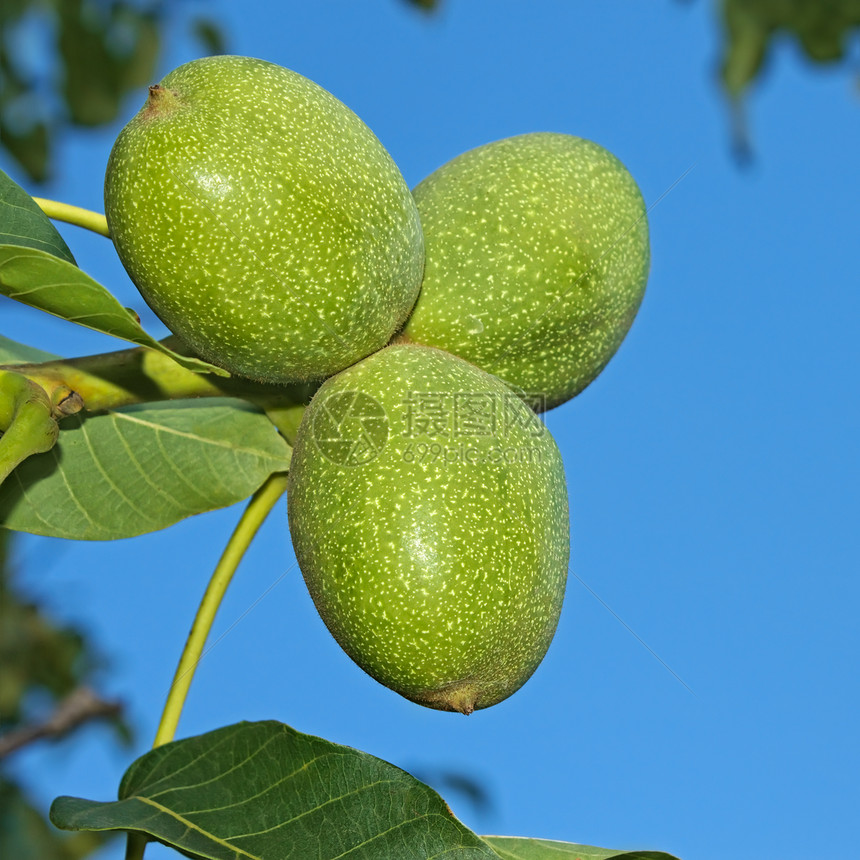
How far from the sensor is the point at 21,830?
2.64 metres

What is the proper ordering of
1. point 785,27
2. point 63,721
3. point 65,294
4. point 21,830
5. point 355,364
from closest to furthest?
point 65,294 < point 355,364 < point 63,721 < point 785,27 < point 21,830

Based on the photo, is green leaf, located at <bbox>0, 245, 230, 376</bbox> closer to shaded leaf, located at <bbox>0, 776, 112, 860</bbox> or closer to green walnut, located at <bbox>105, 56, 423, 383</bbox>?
green walnut, located at <bbox>105, 56, 423, 383</bbox>

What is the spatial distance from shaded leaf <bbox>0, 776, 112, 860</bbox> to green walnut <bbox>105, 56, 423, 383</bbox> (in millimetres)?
1660

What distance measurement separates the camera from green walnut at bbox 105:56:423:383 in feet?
4.61

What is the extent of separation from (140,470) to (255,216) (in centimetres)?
Answer: 62

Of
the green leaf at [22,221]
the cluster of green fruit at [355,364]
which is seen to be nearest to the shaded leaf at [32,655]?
the green leaf at [22,221]

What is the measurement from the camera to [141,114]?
147cm

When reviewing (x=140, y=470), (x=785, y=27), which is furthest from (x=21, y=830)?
(x=785, y=27)

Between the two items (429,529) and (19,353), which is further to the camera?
(19,353)

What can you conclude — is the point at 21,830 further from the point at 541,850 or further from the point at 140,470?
the point at 541,850

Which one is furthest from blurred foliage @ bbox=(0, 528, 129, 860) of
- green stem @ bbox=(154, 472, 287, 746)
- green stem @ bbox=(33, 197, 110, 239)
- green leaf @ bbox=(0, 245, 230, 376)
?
green leaf @ bbox=(0, 245, 230, 376)

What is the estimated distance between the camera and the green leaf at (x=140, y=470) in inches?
69.0

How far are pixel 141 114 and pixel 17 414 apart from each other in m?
0.48

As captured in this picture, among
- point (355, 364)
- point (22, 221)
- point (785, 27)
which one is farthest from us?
point (785, 27)
